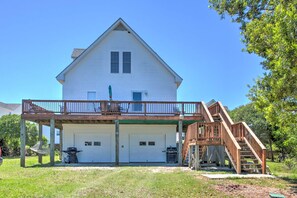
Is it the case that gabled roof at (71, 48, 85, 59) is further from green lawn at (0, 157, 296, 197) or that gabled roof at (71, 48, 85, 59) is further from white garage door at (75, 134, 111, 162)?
green lawn at (0, 157, 296, 197)

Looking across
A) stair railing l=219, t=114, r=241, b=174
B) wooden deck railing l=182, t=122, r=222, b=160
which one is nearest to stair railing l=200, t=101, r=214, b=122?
wooden deck railing l=182, t=122, r=222, b=160

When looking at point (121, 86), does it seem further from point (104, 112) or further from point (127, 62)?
point (104, 112)

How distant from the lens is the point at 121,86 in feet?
73.3

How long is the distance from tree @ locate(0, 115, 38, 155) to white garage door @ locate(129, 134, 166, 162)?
692 inches

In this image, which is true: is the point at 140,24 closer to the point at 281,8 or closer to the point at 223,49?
the point at 223,49

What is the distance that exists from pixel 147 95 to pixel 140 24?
5072mm

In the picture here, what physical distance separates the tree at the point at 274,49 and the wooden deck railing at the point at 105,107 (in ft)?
26.0

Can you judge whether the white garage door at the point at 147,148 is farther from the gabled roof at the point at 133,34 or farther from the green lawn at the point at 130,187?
the green lawn at the point at 130,187

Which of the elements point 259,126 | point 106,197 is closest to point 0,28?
point 106,197

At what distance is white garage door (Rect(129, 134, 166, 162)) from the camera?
21906mm

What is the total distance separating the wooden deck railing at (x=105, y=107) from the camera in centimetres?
1866

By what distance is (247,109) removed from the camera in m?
33.2

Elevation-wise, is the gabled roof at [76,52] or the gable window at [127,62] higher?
the gabled roof at [76,52]

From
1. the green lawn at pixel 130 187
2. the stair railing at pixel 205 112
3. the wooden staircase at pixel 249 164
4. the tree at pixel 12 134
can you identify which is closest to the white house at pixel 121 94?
the stair railing at pixel 205 112
